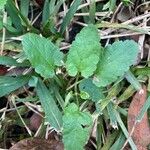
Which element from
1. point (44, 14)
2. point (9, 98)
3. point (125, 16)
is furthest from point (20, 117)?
point (125, 16)

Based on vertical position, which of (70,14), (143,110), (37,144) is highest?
(70,14)

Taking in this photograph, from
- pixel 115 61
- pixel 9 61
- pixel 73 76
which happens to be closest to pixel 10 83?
pixel 9 61

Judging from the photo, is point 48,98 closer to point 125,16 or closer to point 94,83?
point 94,83

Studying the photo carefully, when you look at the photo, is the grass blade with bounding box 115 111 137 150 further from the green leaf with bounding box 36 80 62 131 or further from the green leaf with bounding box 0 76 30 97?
the green leaf with bounding box 0 76 30 97

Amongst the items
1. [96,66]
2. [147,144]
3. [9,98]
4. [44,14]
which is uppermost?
[44,14]

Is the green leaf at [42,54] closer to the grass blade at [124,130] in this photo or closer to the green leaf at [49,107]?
the green leaf at [49,107]

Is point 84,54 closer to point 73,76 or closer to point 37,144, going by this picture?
point 73,76
